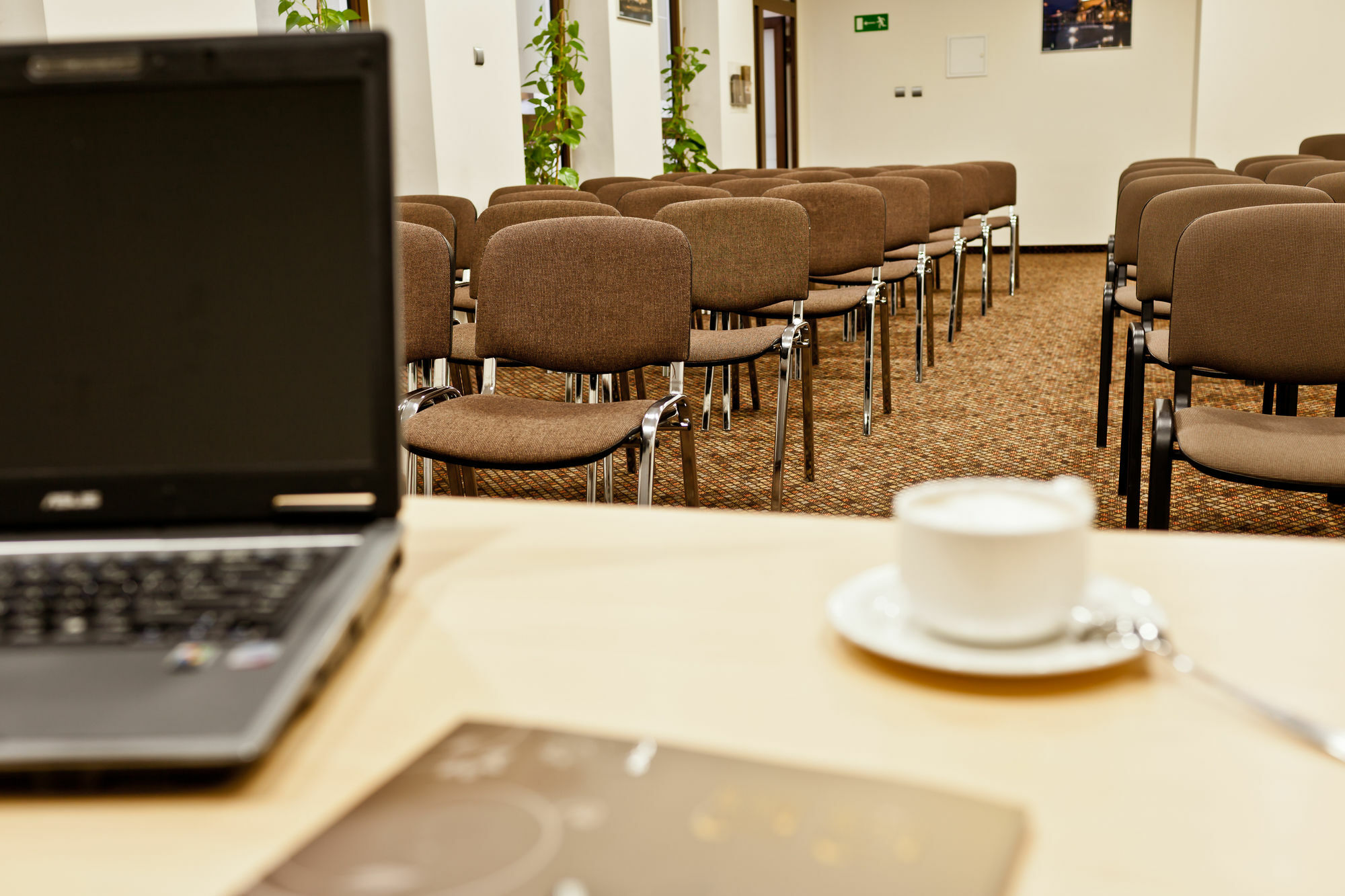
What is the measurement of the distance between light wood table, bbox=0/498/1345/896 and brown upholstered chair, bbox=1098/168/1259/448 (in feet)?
9.94

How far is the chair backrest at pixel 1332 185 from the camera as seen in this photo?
3.80m

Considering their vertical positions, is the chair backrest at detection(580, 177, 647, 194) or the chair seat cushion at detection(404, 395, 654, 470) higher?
the chair backrest at detection(580, 177, 647, 194)

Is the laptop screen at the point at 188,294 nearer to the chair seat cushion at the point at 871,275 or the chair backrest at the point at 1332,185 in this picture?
the chair seat cushion at the point at 871,275

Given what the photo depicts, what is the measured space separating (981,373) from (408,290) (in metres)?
3.14

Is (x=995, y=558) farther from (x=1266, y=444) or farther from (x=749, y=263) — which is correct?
(x=749, y=263)

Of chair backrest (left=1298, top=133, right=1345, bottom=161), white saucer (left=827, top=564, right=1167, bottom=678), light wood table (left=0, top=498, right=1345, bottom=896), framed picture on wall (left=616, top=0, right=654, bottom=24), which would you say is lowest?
light wood table (left=0, top=498, right=1345, bottom=896)

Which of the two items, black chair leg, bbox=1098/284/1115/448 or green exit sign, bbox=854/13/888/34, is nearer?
black chair leg, bbox=1098/284/1115/448

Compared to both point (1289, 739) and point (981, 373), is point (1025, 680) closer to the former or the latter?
point (1289, 739)

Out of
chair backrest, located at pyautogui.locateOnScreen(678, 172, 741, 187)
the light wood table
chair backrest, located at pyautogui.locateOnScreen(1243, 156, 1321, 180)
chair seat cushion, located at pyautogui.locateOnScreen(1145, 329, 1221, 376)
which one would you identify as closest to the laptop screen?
the light wood table

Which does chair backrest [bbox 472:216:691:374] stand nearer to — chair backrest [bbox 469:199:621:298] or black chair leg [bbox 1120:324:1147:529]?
black chair leg [bbox 1120:324:1147:529]

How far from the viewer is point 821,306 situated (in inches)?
153

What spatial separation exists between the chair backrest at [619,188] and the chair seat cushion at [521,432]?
2.67 meters

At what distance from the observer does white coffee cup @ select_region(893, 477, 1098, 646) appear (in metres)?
0.56

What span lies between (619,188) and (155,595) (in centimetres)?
483
